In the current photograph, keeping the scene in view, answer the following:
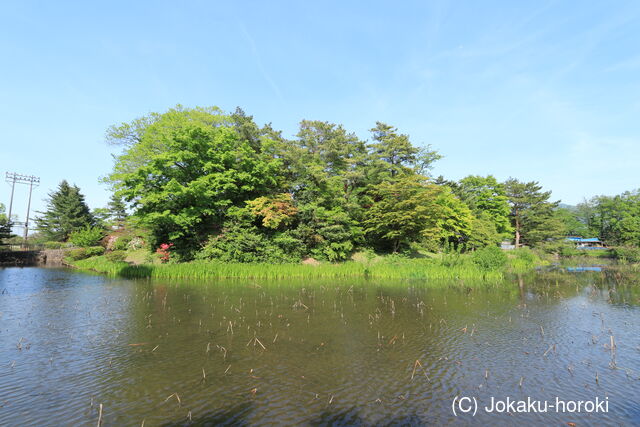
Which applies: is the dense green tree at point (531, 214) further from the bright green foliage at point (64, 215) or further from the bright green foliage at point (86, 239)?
the bright green foliage at point (64, 215)

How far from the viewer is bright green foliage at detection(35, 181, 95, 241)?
4134 cm

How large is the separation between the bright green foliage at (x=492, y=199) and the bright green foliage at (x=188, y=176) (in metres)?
35.5

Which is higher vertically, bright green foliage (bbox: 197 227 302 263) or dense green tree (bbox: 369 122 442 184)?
dense green tree (bbox: 369 122 442 184)

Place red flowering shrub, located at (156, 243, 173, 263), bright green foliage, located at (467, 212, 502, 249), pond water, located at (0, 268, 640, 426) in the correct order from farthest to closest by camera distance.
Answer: bright green foliage, located at (467, 212, 502, 249)
red flowering shrub, located at (156, 243, 173, 263)
pond water, located at (0, 268, 640, 426)

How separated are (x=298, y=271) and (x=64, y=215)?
131ft

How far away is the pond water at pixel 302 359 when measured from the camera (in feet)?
16.6

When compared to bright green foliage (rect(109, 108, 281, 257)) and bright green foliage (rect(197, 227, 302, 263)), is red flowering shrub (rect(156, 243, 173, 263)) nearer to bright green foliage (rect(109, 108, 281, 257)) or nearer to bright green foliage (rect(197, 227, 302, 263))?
bright green foliage (rect(109, 108, 281, 257))

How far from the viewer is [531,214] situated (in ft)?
155

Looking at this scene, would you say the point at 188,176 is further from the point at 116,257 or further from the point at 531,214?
the point at 531,214

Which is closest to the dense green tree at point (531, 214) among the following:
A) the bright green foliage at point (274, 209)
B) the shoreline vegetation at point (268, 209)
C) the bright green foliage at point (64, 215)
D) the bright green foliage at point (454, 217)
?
the shoreline vegetation at point (268, 209)

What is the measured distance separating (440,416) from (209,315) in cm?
842

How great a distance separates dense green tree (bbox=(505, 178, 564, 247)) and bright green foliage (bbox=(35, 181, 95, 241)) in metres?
65.7

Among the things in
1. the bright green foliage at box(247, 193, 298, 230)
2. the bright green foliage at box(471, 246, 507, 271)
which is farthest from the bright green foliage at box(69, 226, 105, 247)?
the bright green foliage at box(471, 246, 507, 271)

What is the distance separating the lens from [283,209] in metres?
26.6
